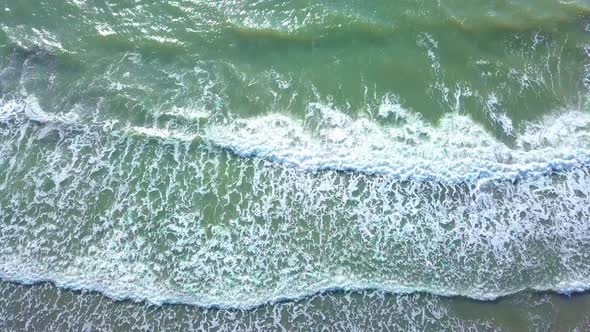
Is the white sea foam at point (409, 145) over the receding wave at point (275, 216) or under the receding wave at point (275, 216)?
over

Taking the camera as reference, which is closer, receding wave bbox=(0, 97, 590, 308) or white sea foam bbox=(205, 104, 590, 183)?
receding wave bbox=(0, 97, 590, 308)

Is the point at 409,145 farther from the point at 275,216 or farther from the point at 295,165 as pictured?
the point at 275,216

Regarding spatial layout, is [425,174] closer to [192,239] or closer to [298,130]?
[298,130]

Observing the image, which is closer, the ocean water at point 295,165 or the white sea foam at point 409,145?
the ocean water at point 295,165

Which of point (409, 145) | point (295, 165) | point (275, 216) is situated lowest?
point (275, 216)

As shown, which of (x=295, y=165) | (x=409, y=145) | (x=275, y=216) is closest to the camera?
(x=275, y=216)

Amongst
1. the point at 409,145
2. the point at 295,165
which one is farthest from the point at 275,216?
the point at 409,145

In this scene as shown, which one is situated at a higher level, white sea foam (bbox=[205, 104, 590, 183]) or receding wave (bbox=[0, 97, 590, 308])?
white sea foam (bbox=[205, 104, 590, 183])

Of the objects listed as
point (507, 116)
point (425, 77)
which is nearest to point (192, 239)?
point (425, 77)
